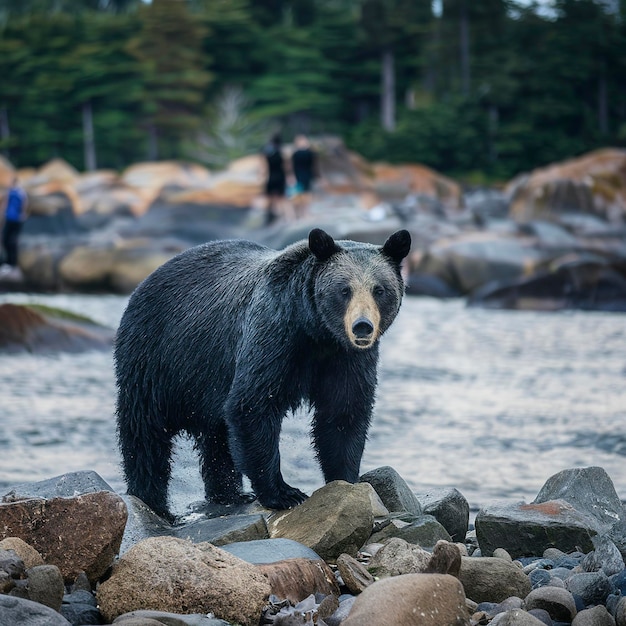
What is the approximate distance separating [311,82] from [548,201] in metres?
21.2

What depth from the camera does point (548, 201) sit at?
29.0 meters

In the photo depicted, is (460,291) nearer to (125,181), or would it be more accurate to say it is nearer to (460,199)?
(460,199)

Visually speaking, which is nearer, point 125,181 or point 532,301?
point 532,301

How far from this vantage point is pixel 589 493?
5.80 meters

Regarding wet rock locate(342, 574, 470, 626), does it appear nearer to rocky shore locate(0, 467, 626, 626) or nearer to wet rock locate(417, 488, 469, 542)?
rocky shore locate(0, 467, 626, 626)

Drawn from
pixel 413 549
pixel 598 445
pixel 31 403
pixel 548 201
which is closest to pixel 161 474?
pixel 413 549

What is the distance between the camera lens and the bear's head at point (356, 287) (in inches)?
194

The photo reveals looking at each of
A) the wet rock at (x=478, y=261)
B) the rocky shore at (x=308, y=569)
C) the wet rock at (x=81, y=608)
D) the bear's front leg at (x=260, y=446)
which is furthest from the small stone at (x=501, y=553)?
the wet rock at (x=478, y=261)

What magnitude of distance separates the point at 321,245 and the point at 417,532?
135cm

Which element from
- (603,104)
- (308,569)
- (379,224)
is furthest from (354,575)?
(603,104)

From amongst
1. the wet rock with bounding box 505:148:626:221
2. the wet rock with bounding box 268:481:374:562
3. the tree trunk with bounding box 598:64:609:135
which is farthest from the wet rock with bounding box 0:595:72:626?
the tree trunk with bounding box 598:64:609:135

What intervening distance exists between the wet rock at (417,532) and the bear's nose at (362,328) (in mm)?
887

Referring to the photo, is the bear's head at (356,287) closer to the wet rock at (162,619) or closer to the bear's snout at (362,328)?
the bear's snout at (362,328)

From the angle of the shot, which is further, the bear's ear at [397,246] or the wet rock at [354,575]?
the bear's ear at [397,246]
